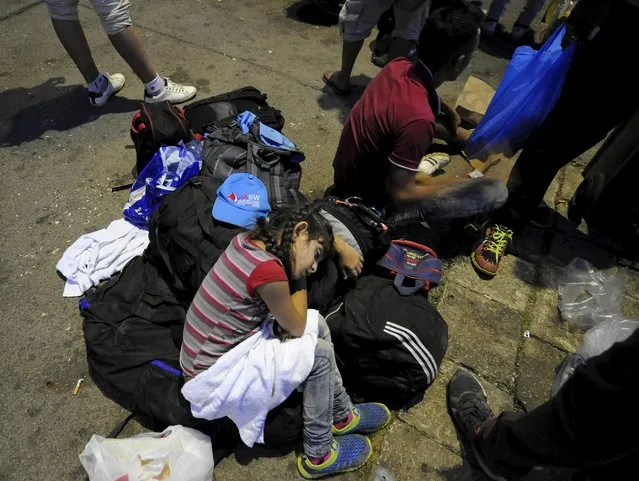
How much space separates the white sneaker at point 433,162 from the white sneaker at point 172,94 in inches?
83.1

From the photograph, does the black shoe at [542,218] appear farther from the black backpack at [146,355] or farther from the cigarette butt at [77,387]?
the cigarette butt at [77,387]

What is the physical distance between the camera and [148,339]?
7.55ft

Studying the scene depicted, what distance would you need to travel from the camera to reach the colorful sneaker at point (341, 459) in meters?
2.07

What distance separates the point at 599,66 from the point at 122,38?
10.7ft

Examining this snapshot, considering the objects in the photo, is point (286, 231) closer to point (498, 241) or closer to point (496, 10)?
point (498, 241)

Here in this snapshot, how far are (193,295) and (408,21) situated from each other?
2896 mm

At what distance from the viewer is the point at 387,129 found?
2469 mm

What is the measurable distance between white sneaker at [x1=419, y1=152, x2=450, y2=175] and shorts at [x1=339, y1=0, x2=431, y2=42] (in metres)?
1.15

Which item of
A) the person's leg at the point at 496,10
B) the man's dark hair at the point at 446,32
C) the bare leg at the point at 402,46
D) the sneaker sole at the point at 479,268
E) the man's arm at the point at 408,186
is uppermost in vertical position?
the man's dark hair at the point at 446,32

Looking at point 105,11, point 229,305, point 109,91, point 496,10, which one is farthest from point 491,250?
point 496,10

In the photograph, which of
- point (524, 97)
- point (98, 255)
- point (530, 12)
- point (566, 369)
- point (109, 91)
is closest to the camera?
point (566, 369)

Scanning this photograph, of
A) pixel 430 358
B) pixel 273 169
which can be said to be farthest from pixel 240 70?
pixel 430 358

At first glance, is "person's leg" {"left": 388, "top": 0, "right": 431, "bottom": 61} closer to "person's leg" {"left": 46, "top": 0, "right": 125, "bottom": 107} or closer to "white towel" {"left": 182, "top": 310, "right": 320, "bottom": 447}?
"person's leg" {"left": 46, "top": 0, "right": 125, "bottom": 107}

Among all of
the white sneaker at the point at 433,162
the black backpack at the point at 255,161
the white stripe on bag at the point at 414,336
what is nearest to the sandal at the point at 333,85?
the white sneaker at the point at 433,162
